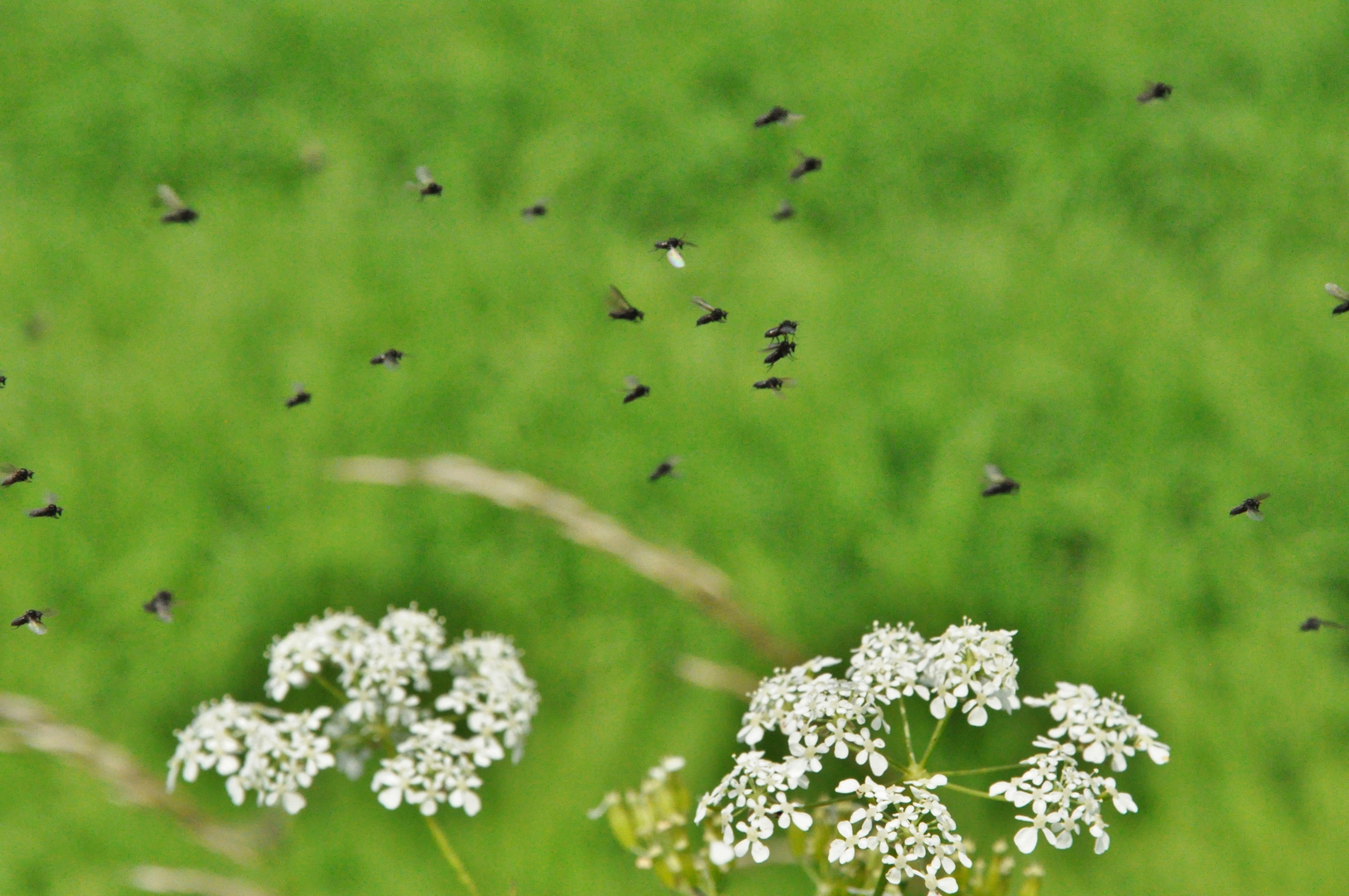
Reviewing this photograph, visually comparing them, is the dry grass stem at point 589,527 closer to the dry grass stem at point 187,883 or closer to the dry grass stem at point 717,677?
the dry grass stem at point 717,677

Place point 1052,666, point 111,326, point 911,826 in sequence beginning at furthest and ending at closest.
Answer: point 111,326
point 1052,666
point 911,826

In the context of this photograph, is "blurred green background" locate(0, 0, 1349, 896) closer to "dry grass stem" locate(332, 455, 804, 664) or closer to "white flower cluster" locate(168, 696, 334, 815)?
"dry grass stem" locate(332, 455, 804, 664)

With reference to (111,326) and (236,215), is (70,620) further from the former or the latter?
(236,215)

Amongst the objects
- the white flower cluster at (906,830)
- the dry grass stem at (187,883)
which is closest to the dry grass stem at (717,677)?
the dry grass stem at (187,883)

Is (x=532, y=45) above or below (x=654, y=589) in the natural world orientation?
above

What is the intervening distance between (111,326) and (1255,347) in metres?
6.06

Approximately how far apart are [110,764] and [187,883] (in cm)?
68

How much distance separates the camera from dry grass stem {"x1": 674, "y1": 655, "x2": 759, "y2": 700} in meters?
4.88

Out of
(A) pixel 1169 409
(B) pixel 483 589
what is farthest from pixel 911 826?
(A) pixel 1169 409

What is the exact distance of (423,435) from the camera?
5.78 metres

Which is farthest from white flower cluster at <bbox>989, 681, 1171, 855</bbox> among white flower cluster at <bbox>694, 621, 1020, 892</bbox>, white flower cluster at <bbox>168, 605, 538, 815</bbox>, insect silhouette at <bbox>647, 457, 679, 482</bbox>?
insect silhouette at <bbox>647, 457, 679, 482</bbox>

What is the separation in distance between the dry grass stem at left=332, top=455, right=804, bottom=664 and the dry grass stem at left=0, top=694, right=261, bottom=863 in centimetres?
160

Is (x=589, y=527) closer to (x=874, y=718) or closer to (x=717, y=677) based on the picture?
(x=717, y=677)

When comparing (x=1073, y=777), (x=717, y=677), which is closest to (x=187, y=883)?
(x=717, y=677)
